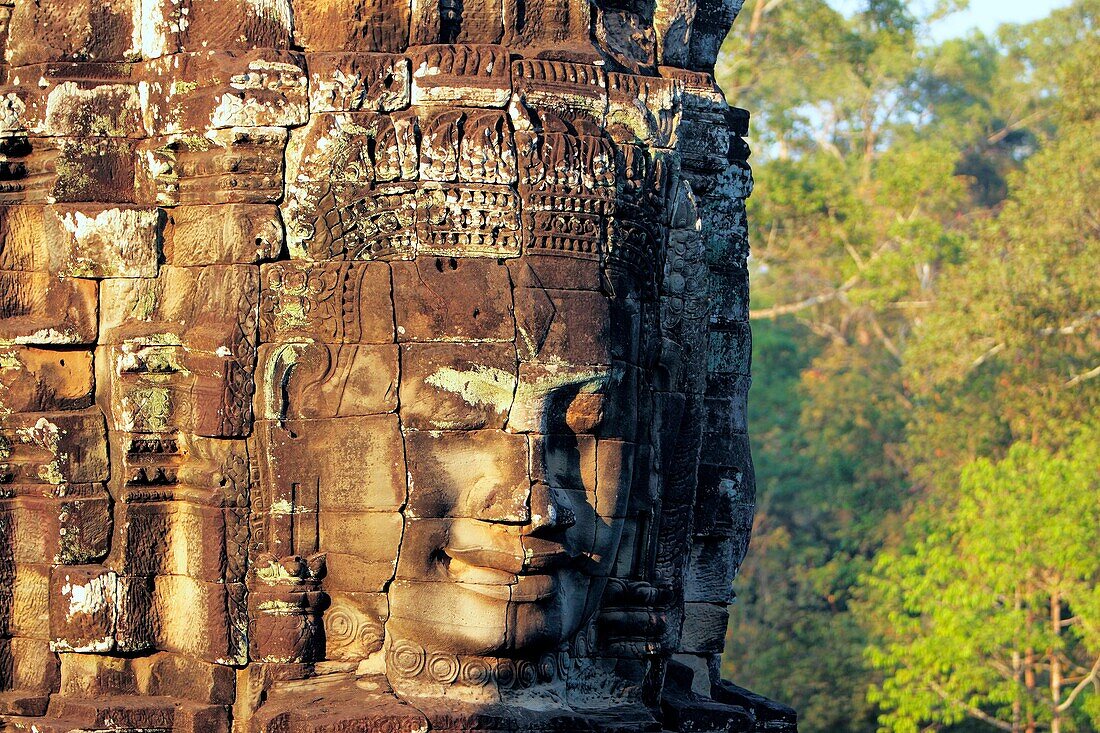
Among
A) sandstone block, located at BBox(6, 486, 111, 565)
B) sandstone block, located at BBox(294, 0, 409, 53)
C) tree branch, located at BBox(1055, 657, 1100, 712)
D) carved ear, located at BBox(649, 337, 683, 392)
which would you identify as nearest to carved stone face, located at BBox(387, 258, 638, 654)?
carved ear, located at BBox(649, 337, 683, 392)

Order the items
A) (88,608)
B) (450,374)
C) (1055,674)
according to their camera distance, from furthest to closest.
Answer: (1055,674) → (88,608) → (450,374)

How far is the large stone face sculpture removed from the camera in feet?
27.8

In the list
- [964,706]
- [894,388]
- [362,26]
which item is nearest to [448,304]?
[362,26]

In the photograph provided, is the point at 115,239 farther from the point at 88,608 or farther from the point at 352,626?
the point at 352,626

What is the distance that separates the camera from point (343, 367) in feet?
28.0

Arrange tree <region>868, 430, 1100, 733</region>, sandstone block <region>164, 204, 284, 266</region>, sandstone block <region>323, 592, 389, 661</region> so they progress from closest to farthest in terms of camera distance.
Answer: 1. sandstone block <region>323, 592, 389, 661</region>
2. sandstone block <region>164, 204, 284, 266</region>
3. tree <region>868, 430, 1100, 733</region>

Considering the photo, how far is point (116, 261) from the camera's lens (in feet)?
29.5

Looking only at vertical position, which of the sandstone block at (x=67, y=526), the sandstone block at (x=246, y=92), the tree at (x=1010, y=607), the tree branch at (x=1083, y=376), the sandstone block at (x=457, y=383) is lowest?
the tree at (x=1010, y=607)

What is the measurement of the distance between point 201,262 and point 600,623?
2.42 metres

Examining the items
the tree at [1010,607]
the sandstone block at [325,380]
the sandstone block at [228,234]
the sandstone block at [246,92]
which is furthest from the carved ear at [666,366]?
the tree at [1010,607]

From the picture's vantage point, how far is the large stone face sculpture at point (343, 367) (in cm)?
846

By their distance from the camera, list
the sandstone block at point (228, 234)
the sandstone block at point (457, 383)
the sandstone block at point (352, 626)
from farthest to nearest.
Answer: the sandstone block at point (228, 234) → the sandstone block at point (352, 626) → the sandstone block at point (457, 383)

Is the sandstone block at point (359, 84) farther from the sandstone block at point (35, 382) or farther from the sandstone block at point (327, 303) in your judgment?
the sandstone block at point (35, 382)

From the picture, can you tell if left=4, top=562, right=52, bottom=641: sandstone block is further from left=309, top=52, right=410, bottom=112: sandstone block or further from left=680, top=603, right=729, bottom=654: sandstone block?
left=680, top=603, right=729, bottom=654: sandstone block
